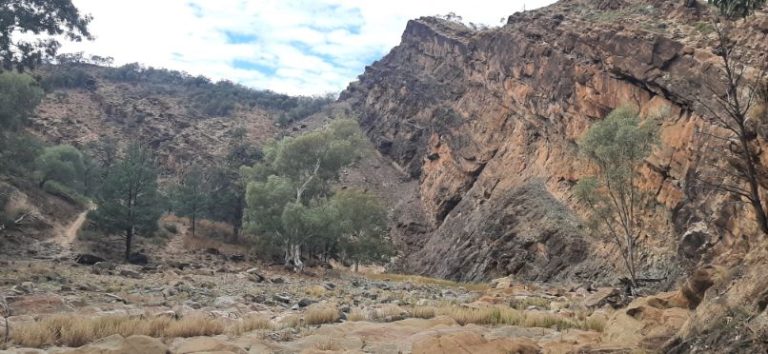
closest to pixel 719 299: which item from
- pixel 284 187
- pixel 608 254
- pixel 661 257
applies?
pixel 661 257

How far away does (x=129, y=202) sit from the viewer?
42.2 meters

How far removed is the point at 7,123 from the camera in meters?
34.9

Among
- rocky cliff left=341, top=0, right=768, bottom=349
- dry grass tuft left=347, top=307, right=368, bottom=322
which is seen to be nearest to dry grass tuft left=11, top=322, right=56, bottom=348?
dry grass tuft left=347, top=307, right=368, bottom=322

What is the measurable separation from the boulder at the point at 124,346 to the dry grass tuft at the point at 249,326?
2.48 metres

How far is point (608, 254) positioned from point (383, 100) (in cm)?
6355

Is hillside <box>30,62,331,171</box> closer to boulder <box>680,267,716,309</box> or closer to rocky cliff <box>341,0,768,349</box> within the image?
rocky cliff <box>341,0,768,349</box>

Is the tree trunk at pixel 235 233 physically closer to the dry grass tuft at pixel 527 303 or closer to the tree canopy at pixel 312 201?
the tree canopy at pixel 312 201

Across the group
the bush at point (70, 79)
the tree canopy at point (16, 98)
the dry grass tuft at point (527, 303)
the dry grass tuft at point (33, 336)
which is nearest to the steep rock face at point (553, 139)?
the dry grass tuft at point (527, 303)

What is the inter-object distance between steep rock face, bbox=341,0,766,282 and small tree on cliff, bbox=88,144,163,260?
24.7 metres

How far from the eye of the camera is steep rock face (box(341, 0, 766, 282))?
30.7m

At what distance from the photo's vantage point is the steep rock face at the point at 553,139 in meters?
30.7

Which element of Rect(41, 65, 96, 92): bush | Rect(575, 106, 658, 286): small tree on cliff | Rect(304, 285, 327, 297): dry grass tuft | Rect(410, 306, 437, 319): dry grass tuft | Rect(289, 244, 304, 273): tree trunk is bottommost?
Rect(289, 244, 304, 273): tree trunk

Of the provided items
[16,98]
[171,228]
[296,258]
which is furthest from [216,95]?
[296,258]

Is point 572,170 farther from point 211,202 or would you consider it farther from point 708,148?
point 211,202
